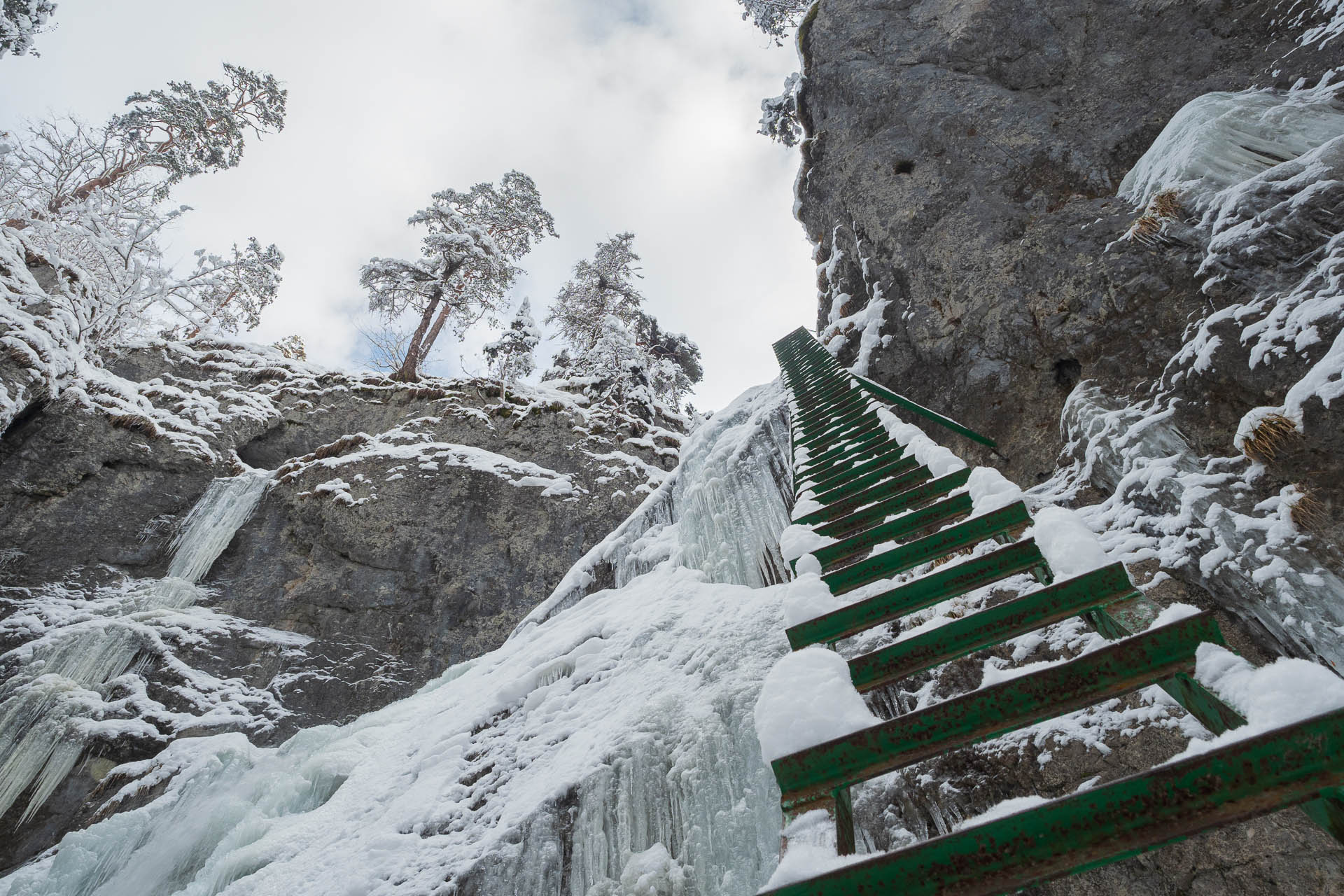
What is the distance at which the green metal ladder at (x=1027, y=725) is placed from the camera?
41.8 inches

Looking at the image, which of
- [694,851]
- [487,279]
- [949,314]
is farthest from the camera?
[487,279]

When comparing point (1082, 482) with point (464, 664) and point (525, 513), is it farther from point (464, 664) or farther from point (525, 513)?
point (525, 513)

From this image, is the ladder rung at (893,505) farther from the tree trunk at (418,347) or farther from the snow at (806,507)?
the tree trunk at (418,347)

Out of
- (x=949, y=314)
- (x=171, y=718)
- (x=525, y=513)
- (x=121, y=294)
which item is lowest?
(x=171, y=718)

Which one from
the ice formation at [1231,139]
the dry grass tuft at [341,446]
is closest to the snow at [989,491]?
the ice formation at [1231,139]

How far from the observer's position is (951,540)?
2500 mm

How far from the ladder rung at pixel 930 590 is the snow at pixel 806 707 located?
34 cm

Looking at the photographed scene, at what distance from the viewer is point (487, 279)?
63.4 feet

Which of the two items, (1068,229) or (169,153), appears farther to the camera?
(169,153)

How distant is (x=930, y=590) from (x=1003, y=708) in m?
0.75

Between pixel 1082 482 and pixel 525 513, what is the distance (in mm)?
9710

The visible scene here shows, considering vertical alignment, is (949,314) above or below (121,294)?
below

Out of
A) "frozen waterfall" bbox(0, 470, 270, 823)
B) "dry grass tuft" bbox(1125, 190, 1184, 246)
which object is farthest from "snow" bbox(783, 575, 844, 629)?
"frozen waterfall" bbox(0, 470, 270, 823)

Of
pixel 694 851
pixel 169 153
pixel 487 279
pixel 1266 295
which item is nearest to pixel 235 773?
pixel 694 851
